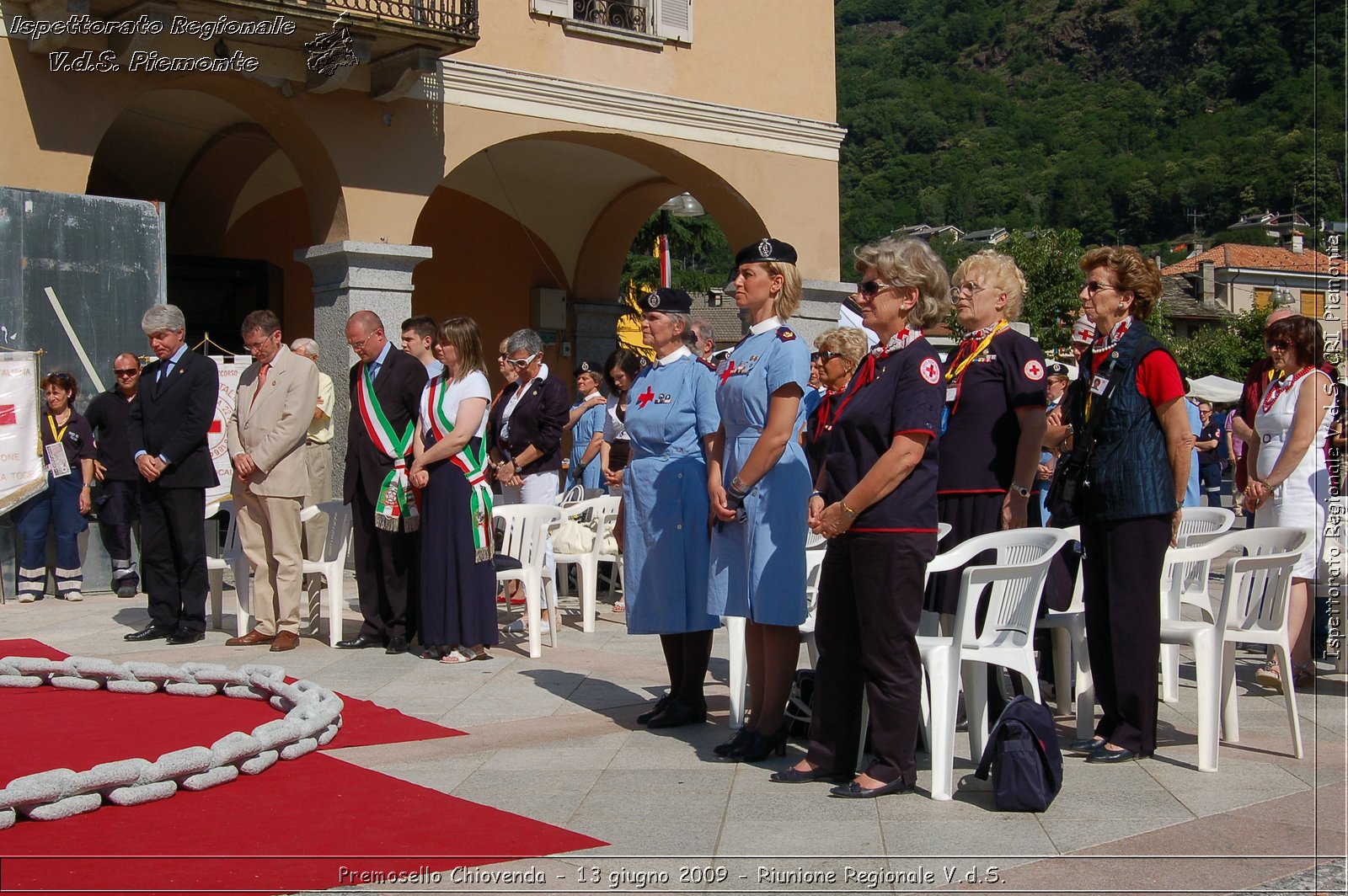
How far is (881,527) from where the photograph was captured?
15.4 feet

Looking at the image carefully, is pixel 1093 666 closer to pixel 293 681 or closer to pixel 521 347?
pixel 293 681

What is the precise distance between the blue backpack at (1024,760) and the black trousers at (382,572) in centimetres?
438

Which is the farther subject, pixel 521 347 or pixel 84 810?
pixel 521 347

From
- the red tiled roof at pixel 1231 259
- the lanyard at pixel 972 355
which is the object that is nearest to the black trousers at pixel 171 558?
the lanyard at pixel 972 355

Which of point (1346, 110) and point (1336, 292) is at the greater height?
point (1346, 110)

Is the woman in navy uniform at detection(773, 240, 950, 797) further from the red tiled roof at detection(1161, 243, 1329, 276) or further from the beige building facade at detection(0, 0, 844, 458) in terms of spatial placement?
the red tiled roof at detection(1161, 243, 1329, 276)

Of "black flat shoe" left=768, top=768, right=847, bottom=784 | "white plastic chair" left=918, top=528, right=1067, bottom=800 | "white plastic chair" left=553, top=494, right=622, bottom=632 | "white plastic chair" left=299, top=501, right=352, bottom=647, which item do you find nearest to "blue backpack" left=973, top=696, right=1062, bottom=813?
"white plastic chair" left=918, top=528, right=1067, bottom=800

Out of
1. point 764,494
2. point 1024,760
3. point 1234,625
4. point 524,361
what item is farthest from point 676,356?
point 524,361

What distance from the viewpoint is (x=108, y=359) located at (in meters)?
11.4

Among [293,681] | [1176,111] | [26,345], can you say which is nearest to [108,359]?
[26,345]

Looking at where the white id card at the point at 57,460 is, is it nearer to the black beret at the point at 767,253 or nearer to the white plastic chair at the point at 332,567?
the white plastic chair at the point at 332,567

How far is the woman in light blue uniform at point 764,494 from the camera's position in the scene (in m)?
5.23

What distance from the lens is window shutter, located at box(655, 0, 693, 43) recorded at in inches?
595

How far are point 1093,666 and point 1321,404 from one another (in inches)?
91.4
